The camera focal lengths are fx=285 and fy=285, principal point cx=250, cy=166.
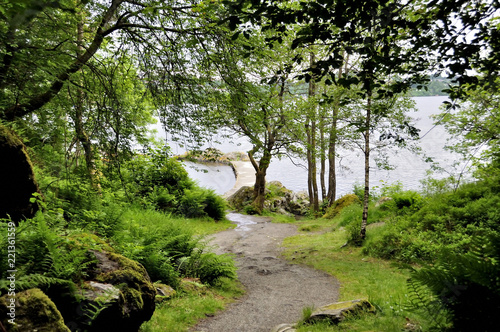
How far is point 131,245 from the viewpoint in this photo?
5.07m

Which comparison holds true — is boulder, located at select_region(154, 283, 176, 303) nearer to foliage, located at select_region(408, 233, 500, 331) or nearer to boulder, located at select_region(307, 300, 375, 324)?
boulder, located at select_region(307, 300, 375, 324)

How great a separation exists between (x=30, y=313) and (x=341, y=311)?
3.98m

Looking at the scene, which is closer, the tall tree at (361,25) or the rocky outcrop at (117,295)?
the tall tree at (361,25)

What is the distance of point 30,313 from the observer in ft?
8.09

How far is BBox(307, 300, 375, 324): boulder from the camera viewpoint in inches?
171

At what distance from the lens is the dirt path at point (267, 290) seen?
5.14 metres

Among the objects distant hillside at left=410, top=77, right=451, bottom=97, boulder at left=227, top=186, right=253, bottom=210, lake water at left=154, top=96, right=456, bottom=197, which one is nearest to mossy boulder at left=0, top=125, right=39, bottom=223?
distant hillside at left=410, top=77, right=451, bottom=97

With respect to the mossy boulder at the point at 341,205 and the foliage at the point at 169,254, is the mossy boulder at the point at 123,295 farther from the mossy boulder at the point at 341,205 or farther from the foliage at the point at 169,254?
the mossy boulder at the point at 341,205

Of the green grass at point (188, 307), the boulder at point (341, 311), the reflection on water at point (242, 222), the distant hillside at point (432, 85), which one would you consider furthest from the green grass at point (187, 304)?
the reflection on water at point (242, 222)

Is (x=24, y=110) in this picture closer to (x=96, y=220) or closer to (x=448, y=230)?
(x=96, y=220)

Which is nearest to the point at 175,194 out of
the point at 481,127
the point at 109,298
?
the point at 109,298

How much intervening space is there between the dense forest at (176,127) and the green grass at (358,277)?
29cm

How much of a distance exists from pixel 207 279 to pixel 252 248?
5073 mm

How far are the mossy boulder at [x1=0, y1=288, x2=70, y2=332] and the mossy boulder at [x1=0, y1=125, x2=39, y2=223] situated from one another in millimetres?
2090
